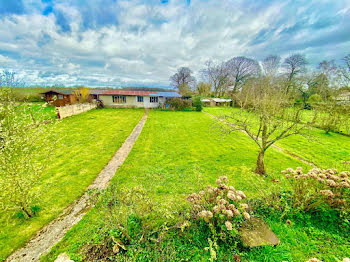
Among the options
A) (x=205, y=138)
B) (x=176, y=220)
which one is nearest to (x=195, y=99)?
(x=205, y=138)

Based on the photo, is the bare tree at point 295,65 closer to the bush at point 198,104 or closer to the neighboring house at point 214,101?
the neighboring house at point 214,101

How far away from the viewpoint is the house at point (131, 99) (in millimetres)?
28547

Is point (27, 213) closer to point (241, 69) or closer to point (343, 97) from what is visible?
point (343, 97)

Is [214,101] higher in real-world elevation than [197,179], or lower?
higher

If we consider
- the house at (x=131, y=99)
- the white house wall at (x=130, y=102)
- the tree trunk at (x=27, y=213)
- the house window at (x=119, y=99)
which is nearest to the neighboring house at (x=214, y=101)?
the house at (x=131, y=99)

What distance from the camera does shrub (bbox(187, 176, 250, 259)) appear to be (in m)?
3.19

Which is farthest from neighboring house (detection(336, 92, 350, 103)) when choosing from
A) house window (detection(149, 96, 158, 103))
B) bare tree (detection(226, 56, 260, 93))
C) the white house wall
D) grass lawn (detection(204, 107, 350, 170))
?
bare tree (detection(226, 56, 260, 93))

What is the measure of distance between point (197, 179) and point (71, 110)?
20.7 meters

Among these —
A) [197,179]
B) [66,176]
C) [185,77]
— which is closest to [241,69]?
[185,77]

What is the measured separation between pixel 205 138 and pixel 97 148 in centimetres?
899

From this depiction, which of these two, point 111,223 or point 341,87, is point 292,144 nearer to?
point 341,87

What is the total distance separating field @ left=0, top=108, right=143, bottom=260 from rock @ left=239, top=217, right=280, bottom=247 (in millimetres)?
5673

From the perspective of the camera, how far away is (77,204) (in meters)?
5.00

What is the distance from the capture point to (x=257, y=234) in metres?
3.40
